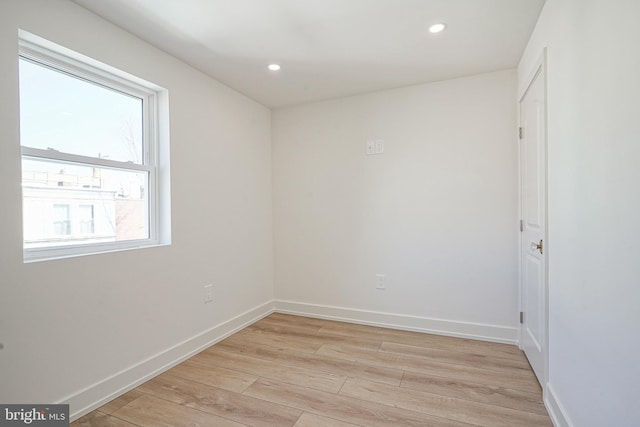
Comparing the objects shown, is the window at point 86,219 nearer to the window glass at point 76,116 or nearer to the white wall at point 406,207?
the window glass at point 76,116

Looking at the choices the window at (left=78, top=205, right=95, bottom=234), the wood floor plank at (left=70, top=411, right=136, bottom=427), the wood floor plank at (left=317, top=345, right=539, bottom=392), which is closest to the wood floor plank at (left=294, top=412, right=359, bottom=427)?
the wood floor plank at (left=317, top=345, right=539, bottom=392)

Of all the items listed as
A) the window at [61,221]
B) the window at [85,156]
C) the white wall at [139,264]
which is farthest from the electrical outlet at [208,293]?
the window at [61,221]

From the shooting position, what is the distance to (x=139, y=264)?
2.01 meters

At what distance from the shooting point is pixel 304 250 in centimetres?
335

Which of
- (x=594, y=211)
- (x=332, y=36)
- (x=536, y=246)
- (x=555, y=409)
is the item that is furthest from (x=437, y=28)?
(x=555, y=409)

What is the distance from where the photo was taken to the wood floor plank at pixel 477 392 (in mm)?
1719

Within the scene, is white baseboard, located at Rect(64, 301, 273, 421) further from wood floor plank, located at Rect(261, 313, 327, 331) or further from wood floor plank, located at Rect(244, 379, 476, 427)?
wood floor plank, located at Rect(244, 379, 476, 427)

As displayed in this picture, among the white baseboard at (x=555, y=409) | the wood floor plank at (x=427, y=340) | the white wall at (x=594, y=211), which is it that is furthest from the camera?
the wood floor plank at (x=427, y=340)

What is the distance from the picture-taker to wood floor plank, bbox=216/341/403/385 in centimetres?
206

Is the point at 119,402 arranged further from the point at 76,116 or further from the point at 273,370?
the point at 76,116

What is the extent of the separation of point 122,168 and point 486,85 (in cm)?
302

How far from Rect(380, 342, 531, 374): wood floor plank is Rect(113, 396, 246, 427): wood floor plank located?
55.2 inches

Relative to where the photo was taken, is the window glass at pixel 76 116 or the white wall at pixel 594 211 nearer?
the white wall at pixel 594 211

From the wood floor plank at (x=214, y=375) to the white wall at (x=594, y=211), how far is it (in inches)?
71.9
